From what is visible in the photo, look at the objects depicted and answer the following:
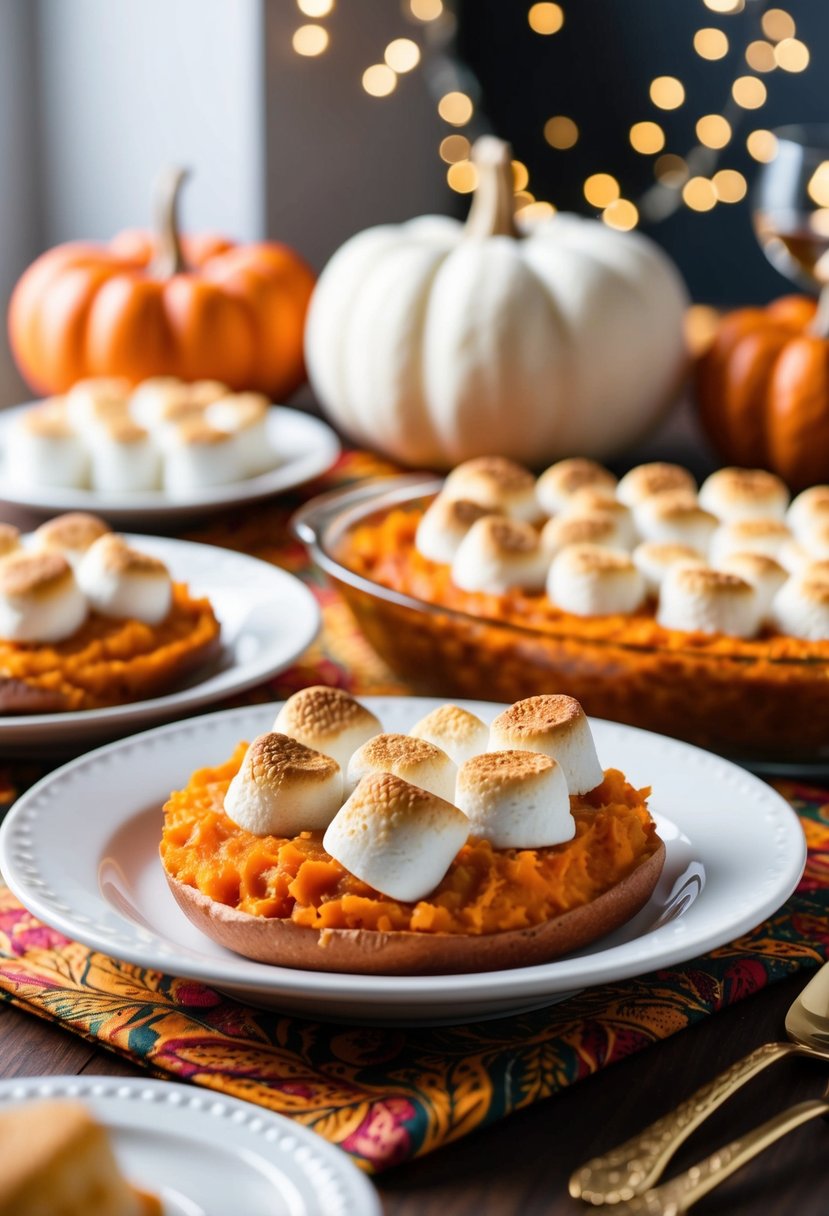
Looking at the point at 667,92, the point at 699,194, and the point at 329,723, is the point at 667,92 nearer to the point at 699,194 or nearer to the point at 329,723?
Answer: the point at 699,194

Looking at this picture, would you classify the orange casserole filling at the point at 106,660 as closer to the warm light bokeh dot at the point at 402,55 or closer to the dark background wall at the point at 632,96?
the warm light bokeh dot at the point at 402,55

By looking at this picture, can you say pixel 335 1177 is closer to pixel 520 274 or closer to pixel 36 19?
pixel 520 274

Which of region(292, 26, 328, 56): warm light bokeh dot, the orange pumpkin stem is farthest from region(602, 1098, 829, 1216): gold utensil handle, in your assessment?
region(292, 26, 328, 56): warm light bokeh dot

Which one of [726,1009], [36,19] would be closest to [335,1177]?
[726,1009]

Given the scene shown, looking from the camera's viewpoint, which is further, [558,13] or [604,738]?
[558,13]

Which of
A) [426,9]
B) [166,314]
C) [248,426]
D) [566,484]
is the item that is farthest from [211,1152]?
[426,9]

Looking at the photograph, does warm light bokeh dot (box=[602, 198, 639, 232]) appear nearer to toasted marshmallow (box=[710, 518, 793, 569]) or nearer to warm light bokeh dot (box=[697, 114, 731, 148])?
warm light bokeh dot (box=[697, 114, 731, 148])

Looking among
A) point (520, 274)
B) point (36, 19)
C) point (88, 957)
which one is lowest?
point (88, 957)
